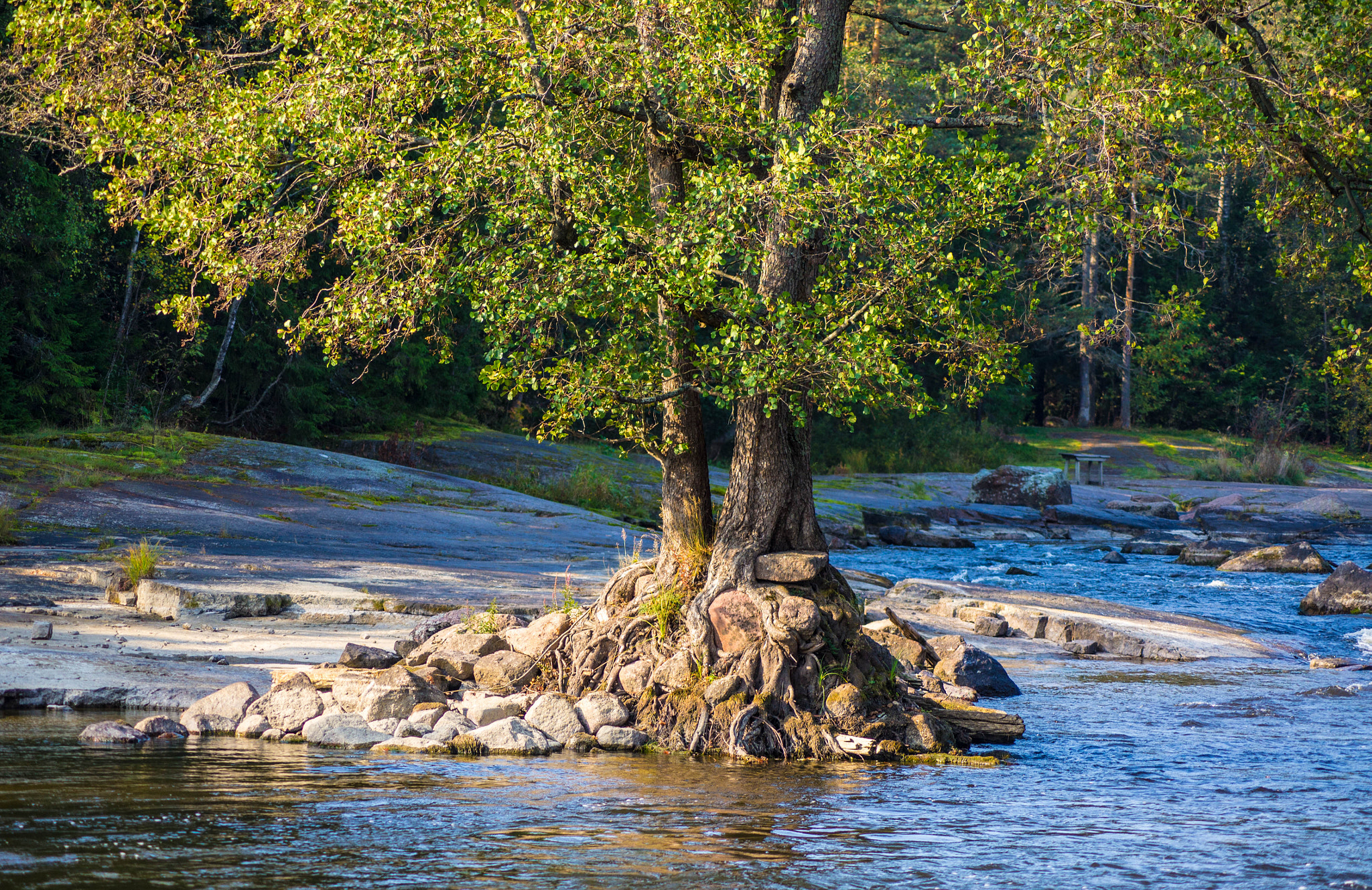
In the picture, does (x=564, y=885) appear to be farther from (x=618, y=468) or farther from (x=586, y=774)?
(x=618, y=468)

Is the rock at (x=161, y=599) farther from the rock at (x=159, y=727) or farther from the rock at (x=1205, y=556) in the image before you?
the rock at (x=1205, y=556)

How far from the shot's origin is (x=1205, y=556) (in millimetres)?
25594

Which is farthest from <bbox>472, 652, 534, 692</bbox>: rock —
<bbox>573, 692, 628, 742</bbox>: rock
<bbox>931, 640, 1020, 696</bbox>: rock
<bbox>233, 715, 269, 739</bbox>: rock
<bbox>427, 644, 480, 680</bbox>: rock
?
<bbox>931, 640, 1020, 696</bbox>: rock

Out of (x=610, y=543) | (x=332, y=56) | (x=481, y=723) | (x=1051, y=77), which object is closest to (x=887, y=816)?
(x=481, y=723)

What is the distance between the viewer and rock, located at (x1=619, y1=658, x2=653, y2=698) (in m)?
9.83

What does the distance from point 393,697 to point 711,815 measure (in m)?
3.56

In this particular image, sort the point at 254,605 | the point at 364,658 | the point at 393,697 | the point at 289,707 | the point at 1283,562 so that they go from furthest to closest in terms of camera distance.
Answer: the point at 1283,562
the point at 254,605
the point at 364,658
the point at 393,697
the point at 289,707

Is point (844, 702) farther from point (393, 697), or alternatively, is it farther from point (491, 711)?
point (393, 697)

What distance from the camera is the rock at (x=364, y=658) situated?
37.2 feet

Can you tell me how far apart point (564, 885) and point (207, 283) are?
23.9m

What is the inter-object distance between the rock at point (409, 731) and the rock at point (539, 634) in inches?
58.5

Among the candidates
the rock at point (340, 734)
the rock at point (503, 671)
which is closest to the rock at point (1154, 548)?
the rock at point (503, 671)

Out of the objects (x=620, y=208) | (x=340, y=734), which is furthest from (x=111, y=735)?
(x=620, y=208)

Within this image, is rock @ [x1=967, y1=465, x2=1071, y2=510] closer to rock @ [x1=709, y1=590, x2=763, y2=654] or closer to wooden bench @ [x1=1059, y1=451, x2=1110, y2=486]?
wooden bench @ [x1=1059, y1=451, x2=1110, y2=486]
